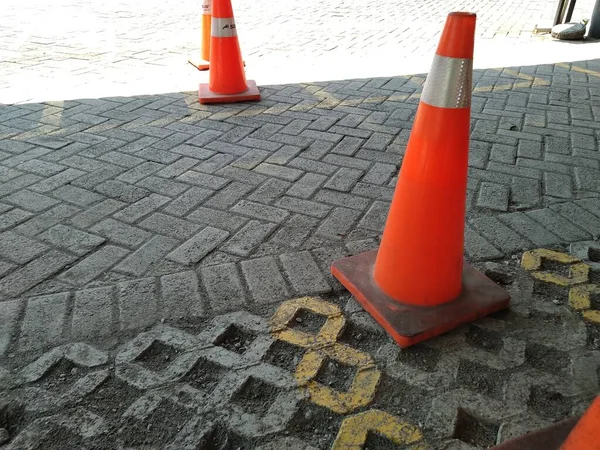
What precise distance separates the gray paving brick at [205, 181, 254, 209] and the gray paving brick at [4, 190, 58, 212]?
93cm

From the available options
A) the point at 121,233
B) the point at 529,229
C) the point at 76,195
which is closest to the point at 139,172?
the point at 76,195

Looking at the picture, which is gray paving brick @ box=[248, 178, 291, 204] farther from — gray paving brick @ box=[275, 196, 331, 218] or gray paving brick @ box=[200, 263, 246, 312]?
gray paving brick @ box=[200, 263, 246, 312]

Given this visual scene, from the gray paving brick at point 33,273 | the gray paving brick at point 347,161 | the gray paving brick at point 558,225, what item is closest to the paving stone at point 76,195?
the gray paving brick at point 33,273

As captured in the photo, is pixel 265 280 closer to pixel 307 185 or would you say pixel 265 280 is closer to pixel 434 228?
pixel 434 228

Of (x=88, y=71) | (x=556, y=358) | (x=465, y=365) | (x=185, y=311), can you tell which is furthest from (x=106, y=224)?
(x=88, y=71)

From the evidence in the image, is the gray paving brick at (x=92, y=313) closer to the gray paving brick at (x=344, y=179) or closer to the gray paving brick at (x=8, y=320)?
the gray paving brick at (x=8, y=320)

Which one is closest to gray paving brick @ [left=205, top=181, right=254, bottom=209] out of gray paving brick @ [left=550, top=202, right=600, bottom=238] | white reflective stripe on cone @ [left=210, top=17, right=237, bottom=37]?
gray paving brick @ [left=550, top=202, right=600, bottom=238]

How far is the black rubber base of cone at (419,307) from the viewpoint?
6.12ft

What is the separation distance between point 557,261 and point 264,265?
144cm

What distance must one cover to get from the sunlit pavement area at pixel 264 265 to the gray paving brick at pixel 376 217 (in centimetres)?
2

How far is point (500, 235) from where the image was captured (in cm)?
256

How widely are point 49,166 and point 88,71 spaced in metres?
2.52

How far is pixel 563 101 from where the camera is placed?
4.65m

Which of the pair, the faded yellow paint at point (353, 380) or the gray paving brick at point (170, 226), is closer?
the faded yellow paint at point (353, 380)
